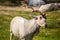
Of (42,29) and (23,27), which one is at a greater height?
(23,27)

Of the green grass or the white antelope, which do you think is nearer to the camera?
the white antelope

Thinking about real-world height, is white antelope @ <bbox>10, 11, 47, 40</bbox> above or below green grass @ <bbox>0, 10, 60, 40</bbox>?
above

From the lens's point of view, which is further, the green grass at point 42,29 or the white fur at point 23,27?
the green grass at point 42,29

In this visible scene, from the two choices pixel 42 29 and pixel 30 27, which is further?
pixel 42 29

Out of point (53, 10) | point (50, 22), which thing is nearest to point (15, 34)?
point (50, 22)

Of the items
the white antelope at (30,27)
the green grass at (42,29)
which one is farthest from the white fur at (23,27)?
the green grass at (42,29)

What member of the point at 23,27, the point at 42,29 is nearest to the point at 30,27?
the point at 23,27

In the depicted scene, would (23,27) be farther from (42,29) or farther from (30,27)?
(42,29)

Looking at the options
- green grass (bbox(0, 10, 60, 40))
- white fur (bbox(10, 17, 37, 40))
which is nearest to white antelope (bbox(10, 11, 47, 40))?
white fur (bbox(10, 17, 37, 40))

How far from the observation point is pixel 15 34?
21.3ft

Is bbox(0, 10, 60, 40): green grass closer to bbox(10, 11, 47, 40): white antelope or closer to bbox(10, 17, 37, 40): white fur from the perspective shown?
bbox(10, 17, 37, 40): white fur

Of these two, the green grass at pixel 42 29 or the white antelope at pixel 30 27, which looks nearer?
the white antelope at pixel 30 27

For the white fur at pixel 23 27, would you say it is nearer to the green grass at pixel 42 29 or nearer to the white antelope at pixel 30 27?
the white antelope at pixel 30 27

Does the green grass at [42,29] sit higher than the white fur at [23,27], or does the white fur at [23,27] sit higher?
the white fur at [23,27]
